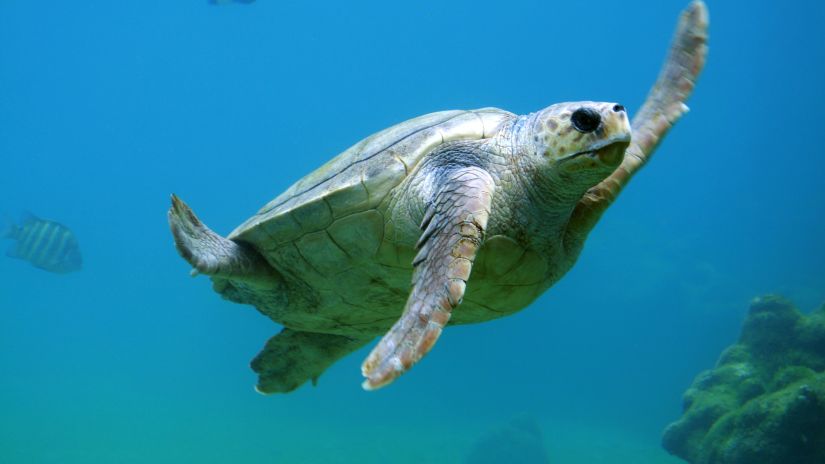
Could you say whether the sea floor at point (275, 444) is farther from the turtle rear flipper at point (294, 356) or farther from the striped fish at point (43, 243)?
the turtle rear flipper at point (294, 356)

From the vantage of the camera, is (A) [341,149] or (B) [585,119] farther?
(A) [341,149]

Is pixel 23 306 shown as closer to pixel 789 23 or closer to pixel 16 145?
pixel 16 145

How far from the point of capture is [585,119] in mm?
2445

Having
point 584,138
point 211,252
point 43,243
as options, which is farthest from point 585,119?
point 43,243

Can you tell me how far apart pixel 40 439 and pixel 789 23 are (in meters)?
73.3

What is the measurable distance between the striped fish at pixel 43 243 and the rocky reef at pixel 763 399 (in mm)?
13397

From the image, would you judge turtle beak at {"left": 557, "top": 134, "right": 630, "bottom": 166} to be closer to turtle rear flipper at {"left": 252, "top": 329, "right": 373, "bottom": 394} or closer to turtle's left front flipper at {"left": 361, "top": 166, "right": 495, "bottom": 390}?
turtle's left front flipper at {"left": 361, "top": 166, "right": 495, "bottom": 390}

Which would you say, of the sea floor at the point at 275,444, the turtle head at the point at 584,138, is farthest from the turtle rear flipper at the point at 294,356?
the sea floor at the point at 275,444

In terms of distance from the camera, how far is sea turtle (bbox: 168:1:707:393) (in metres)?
2.25

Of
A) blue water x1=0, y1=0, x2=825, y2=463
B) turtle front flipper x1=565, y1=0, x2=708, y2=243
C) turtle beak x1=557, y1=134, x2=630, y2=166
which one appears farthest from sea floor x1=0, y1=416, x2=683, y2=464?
turtle beak x1=557, y1=134, x2=630, y2=166

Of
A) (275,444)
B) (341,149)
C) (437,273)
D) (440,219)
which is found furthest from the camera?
(341,149)

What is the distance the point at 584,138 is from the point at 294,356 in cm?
322

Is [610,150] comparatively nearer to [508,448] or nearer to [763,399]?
[763,399]

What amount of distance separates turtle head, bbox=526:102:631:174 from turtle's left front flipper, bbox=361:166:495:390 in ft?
1.25
